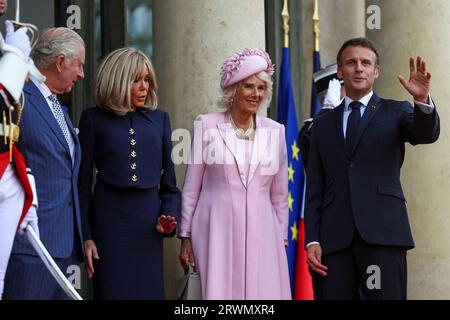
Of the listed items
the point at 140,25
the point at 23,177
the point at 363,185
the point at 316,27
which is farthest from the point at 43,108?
the point at 316,27

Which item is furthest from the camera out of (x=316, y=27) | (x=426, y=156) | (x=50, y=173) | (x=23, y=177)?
(x=316, y=27)

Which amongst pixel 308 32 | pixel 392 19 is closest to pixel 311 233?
pixel 392 19

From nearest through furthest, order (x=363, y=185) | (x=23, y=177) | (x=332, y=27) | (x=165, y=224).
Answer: (x=23, y=177)
(x=363, y=185)
(x=165, y=224)
(x=332, y=27)

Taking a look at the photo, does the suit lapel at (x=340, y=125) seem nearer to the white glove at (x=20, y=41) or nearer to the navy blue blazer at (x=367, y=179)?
the navy blue blazer at (x=367, y=179)

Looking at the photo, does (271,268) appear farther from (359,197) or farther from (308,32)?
(308,32)

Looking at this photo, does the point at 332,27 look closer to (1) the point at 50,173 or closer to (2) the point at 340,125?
(2) the point at 340,125

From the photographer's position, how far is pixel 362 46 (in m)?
7.65

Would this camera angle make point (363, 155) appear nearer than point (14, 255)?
No

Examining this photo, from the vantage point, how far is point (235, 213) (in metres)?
7.71

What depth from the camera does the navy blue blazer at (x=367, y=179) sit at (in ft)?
23.9

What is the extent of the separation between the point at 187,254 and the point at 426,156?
231 cm

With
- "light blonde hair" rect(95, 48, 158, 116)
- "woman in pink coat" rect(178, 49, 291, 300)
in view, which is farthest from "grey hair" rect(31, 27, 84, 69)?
"woman in pink coat" rect(178, 49, 291, 300)

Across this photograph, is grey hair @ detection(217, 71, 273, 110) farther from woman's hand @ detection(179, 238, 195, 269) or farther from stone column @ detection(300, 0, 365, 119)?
stone column @ detection(300, 0, 365, 119)

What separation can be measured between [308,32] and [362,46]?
Answer: 3780 mm
